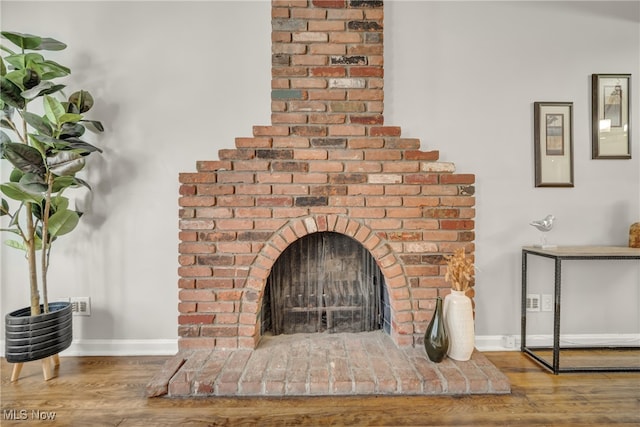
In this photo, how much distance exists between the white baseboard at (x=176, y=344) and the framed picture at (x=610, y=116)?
49.1 inches

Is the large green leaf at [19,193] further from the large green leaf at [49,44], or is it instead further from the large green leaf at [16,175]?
the large green leaf at [49,44]

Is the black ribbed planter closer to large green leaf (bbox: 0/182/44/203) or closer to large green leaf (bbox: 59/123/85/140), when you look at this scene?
large green leaf (bbox: 0/182/44/203)

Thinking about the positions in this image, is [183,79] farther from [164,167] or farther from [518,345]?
[518,345]

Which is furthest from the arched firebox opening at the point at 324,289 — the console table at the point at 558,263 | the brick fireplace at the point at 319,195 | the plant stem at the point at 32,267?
the plant stem at the point at 32,267

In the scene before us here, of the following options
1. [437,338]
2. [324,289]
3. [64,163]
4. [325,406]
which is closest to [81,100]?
[64,163]

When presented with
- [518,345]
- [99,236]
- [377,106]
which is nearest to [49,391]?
[99,236]

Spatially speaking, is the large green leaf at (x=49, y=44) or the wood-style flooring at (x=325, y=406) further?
the large green leaf at (x=49, y=44)

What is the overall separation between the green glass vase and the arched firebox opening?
43 cm

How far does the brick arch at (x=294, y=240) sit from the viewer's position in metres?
2.07

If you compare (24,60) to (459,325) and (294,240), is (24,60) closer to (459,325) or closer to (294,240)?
(294,240)

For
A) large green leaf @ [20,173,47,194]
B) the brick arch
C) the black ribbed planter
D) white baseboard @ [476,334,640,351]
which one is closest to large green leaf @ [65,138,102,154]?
large green leaf @ [20,173,47,194]

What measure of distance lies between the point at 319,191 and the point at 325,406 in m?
1.15

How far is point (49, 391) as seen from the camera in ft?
6.01

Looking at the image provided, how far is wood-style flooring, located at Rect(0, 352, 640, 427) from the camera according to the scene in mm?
1569
